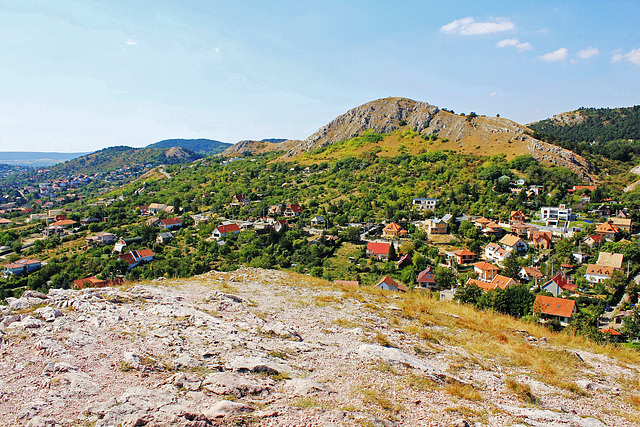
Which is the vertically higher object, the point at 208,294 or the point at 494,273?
the point at 208,294

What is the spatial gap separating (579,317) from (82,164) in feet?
631

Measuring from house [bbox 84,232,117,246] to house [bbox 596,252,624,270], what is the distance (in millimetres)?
49706

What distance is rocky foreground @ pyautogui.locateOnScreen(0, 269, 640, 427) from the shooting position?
12.8 feet

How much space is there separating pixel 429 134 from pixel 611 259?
184 feet

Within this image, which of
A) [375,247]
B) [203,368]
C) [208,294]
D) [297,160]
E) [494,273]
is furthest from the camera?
[297,160]

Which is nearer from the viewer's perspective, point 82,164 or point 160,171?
point 160,171

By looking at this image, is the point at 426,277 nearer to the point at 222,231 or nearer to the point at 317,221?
the point at 317,221

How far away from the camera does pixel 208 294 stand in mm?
9477

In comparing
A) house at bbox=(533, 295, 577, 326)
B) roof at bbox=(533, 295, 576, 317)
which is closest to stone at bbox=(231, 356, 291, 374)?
house at bbox=(533, 295, 577, 326)

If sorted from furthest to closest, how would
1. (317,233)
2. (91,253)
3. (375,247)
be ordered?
(317,233) → (91,253) → (375,247)

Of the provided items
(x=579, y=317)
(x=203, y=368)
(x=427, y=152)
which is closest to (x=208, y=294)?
(x=203, y=368)

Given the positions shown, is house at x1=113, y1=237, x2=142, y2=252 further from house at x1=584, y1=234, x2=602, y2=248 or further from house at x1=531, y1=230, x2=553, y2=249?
house at x1=584, y1=234, x2=602, y2=248

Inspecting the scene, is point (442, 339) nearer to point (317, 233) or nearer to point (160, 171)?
point (317, 233)

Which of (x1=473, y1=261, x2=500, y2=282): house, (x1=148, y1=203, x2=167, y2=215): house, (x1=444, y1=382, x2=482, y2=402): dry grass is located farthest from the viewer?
(x1=148, y1=203, x2=167, y2=215): house
